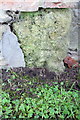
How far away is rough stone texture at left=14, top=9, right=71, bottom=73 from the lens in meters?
3.47

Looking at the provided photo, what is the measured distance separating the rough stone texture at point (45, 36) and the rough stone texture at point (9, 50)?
85 millimetres

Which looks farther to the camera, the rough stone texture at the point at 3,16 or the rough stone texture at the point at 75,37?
the rough stone texture at the point at 75,37

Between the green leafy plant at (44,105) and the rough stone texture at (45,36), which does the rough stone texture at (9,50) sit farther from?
the green leafy plant at (44,105)

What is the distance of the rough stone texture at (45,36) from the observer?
3.47 meters

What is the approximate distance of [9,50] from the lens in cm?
346

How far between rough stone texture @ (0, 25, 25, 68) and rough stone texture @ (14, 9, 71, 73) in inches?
3.4

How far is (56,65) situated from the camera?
144 inches

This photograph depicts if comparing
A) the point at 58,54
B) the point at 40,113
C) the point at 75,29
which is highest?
the point at 75,29

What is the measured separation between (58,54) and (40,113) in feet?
4.06

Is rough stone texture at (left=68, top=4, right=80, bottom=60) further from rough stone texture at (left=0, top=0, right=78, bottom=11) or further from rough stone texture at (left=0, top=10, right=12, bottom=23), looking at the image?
rough stone texture at (left=0, top=10, right=12, bottom=23)

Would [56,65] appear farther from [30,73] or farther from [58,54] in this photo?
[30,73]

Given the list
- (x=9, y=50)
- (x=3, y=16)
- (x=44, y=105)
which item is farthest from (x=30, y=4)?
(x=44, y=105)

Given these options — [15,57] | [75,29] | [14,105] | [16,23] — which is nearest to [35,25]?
[16,23]

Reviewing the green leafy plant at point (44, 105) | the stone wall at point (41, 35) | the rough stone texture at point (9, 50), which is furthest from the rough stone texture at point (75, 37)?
the green leafy plant at point (44, 105)
